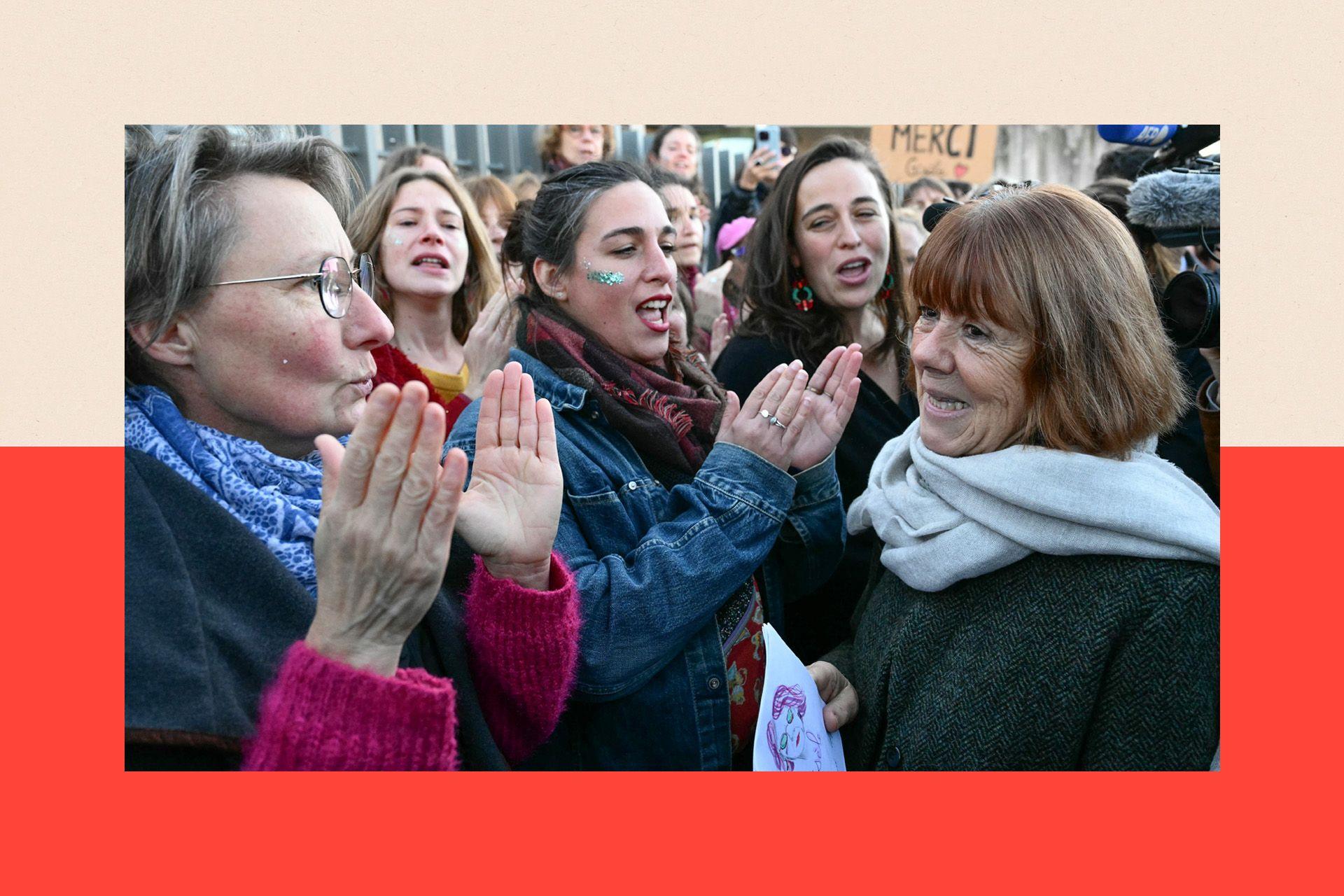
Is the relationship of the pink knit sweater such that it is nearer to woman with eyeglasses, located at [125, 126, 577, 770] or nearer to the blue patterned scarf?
woman with eyeglasses, located at [125, 126, 577, 770]

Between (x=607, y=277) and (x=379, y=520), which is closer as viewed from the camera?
(x=379, y=520)

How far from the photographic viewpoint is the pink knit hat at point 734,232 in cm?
514

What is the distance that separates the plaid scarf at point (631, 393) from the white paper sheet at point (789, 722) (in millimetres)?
575

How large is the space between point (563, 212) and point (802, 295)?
0.98 meters

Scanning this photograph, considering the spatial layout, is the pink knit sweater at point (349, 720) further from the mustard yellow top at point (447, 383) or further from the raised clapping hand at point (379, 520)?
the mustard yellow top at point (447, 383)

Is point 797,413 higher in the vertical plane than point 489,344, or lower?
lower

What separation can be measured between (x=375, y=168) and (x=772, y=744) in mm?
3580

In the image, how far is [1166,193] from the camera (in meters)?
2.52

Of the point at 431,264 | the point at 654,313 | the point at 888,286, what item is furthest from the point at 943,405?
the point at 431,264

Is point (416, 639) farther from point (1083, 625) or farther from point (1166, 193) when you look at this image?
point (1166, 193)

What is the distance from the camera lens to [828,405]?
245cm

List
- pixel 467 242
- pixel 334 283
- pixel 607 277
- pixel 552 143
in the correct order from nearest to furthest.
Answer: pixel 334 283
pixel 607 277
pixel 467 242
pixel 552 143

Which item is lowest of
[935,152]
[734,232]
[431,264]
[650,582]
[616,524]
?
[650,582]

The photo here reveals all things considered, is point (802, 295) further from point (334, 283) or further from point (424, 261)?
point (334, 283)
